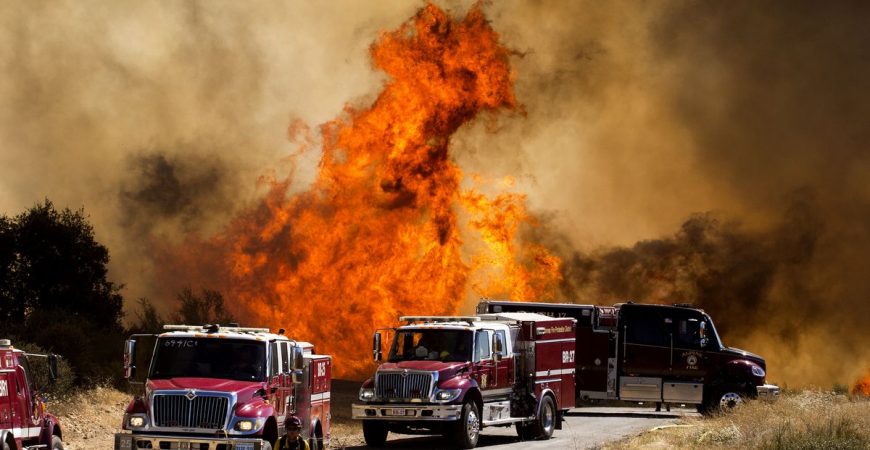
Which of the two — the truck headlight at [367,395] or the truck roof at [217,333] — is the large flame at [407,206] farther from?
the truck roof at [217,333]

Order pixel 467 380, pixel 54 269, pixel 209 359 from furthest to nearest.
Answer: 1. pixel 54 269
2. pixel 467 380
3. pixel 209 359

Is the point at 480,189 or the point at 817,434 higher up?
the point at 480,189

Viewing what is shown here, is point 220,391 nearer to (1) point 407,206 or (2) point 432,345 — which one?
(2) point 432,345

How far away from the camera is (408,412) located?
28562mm

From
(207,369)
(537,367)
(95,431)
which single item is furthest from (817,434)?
(95,431)

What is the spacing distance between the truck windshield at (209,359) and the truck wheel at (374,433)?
6.42m

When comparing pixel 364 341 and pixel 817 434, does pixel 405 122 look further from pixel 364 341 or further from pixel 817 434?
pixel 817 434

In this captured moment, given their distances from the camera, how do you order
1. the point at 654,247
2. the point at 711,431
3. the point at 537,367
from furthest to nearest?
the point at 654,247 → the point at 537,367 → the point at 711,431

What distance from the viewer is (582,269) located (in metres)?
64.6

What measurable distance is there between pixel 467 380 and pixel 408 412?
5.13 ft

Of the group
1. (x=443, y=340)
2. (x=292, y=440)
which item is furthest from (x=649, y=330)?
(x=292, y=440)

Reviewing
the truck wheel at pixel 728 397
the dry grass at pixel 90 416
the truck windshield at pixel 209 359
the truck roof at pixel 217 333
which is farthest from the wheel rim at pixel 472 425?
the truck wheel at pixel 728 397

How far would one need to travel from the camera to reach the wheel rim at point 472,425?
2878 centimetres

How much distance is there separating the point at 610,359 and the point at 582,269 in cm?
2597
